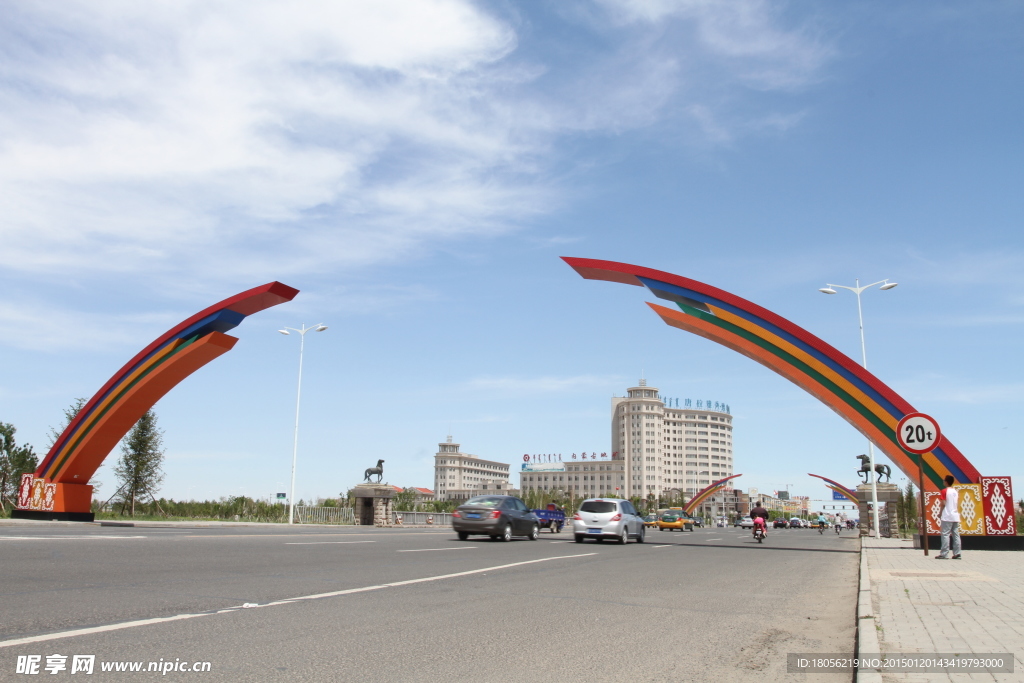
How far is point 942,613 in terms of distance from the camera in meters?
7.66

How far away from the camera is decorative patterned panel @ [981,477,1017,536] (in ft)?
66.7

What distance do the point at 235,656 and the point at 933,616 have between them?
6490mm

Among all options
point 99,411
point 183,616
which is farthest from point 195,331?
point 183,616

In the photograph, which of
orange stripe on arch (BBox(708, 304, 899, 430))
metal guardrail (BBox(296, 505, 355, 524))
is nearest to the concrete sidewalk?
orange stripe on arch (BBox(708, 304, 899, 430))

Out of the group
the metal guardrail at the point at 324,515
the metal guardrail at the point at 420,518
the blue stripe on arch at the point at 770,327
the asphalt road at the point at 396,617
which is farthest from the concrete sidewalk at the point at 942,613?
the metal guardrail at the point at 324,515

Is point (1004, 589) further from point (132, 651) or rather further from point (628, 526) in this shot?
point (628, 526)

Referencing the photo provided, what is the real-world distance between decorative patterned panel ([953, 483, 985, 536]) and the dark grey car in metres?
12.4

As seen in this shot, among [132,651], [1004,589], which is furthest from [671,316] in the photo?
[132,651]

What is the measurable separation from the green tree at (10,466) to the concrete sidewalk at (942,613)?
110 ft

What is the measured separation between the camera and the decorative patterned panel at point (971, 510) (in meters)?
20.7

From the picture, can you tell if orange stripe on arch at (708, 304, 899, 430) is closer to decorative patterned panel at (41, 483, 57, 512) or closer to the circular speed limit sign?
the circular speed limit sign

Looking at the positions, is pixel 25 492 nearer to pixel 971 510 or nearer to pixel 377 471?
pixel 377 471

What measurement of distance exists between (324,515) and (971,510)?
33.0 meters

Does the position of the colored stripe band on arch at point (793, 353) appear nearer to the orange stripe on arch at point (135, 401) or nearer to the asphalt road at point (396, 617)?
the asphalt road at point (396, 617)
